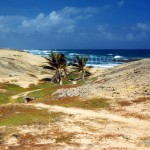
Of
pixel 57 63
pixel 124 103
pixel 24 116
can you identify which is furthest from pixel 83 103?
pixel 57 63

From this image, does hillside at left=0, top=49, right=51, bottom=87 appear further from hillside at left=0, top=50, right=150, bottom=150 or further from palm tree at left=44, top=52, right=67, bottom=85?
hillside at left=0, top=50, right=150, bottom=150

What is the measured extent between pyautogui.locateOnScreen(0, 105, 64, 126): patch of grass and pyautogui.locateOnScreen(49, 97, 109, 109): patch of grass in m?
6.34

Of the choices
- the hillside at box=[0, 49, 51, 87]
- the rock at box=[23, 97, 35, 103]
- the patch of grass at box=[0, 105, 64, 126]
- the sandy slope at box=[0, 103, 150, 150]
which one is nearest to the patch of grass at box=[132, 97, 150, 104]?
the sandy slope at box=[0, 103, 150, 150]

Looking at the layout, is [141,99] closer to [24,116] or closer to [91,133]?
[24,116]

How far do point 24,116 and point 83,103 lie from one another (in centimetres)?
1242

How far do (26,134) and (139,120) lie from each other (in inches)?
544

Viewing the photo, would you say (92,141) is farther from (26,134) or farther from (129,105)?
(129,105)

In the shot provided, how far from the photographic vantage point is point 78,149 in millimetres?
31703

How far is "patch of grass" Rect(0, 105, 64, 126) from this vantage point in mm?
41562

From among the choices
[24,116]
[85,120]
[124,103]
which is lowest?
[85,120]

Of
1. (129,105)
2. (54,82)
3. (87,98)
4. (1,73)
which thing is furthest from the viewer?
(1,73)

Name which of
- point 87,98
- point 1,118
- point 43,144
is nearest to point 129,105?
point 87,98

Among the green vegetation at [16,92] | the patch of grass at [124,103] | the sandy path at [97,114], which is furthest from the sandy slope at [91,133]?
the green vegetation at [16,92]

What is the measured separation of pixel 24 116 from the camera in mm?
44250
